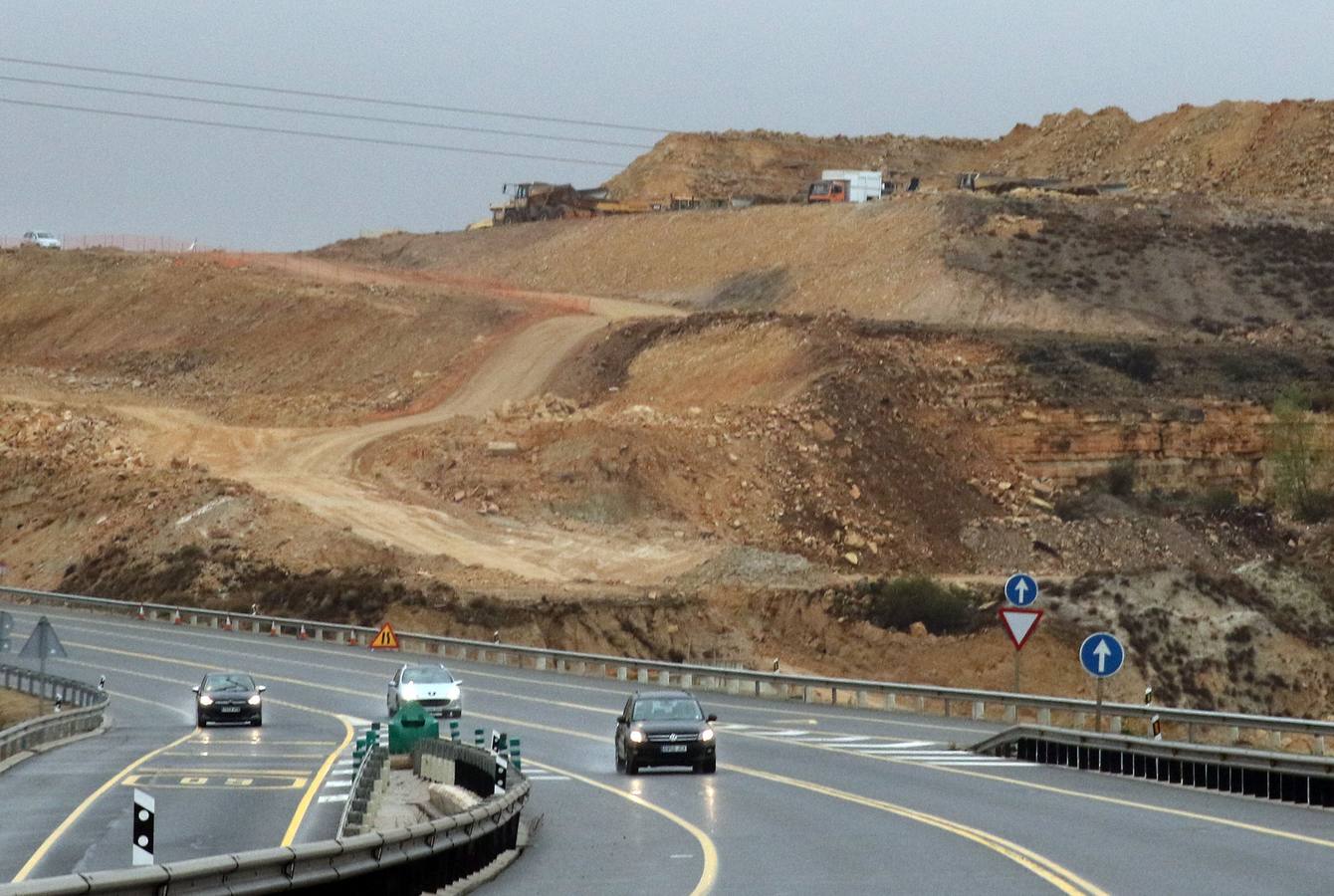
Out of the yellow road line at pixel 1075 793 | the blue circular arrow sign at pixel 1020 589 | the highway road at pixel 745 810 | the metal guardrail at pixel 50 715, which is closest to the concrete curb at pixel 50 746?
the metal guardrail at pixel 50 715

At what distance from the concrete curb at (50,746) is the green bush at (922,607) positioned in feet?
92.0

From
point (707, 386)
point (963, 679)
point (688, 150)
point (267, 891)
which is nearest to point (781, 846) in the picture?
point (267, 891)

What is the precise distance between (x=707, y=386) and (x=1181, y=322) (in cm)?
2688

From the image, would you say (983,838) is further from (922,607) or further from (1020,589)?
(922,607)

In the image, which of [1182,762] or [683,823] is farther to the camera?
[1182,762]

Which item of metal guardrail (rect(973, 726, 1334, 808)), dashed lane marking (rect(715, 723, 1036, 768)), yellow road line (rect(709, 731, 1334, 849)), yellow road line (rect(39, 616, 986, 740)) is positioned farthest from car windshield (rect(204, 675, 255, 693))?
metal guardrail (rect(973, 726, 1334, 808))

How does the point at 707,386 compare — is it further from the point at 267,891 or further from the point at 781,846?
the point at 267,891

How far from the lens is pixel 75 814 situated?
26.5m

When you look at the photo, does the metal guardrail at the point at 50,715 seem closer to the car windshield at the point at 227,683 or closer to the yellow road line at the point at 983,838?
the car windshield at the point at 227,683

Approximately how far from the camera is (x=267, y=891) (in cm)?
1191

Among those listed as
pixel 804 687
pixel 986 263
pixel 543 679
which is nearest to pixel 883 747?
pixel 804 687

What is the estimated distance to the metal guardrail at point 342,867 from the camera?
10.1 meters

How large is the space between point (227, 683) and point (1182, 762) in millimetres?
20481

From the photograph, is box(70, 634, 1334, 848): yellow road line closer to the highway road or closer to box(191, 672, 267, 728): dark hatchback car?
the highway road
